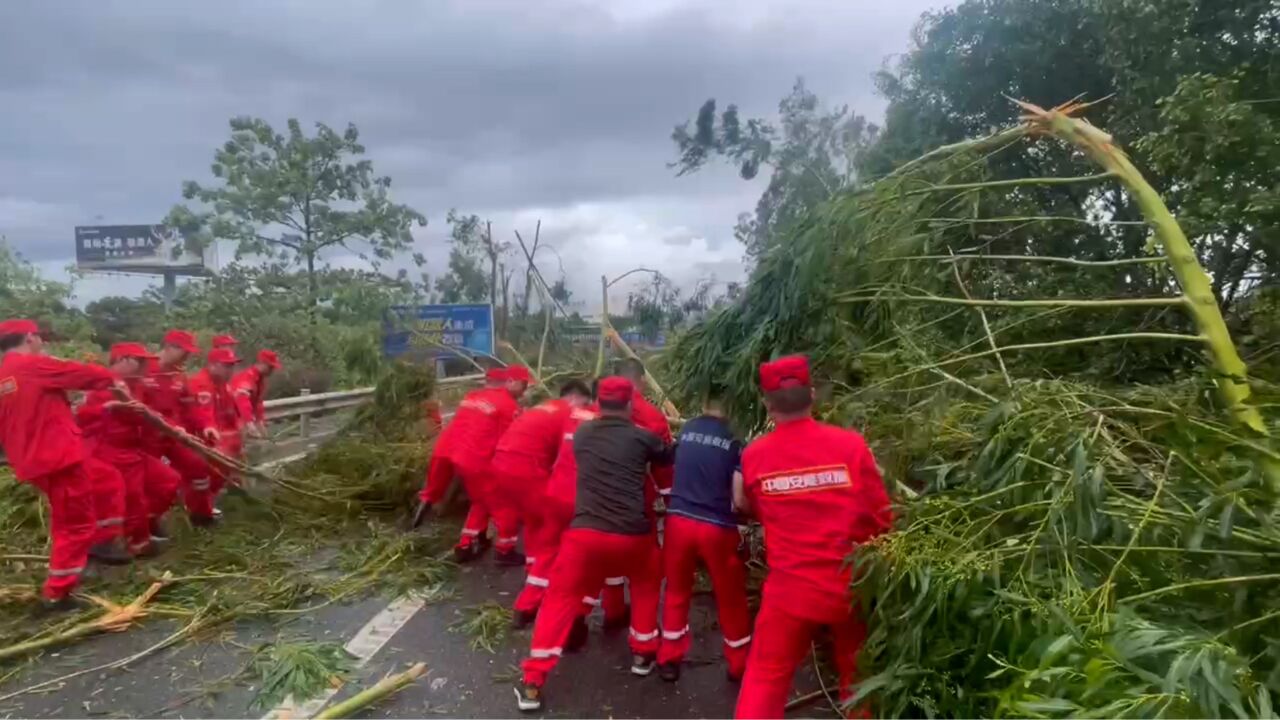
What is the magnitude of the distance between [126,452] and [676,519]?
15.3 feet

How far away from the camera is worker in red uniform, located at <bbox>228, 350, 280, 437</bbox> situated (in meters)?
8.68

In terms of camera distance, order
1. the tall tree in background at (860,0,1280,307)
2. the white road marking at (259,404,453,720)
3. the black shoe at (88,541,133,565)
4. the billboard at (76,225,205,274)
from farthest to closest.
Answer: the billboard at (76,225,205,274)
the tall tree in background at (860,0,1280,307)
the black shoe at (88,541,133,565)
the white road marking at (259,404,453,720)

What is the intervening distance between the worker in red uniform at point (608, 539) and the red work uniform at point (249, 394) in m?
5.24

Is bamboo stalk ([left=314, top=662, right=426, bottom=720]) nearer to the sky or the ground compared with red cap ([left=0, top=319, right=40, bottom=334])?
nearer to the ground

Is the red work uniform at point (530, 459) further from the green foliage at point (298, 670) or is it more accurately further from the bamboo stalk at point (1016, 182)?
the bamboo stalk at point (1016, 182)

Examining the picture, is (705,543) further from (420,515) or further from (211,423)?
(211,423)

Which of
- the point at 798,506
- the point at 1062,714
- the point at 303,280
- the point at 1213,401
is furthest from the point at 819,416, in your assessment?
the point at 303,280

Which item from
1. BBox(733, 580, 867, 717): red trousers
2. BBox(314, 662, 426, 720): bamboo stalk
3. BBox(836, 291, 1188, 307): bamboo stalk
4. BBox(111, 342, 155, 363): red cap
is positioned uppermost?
BBox(836, 291, 1188, 307): bamboo stalk

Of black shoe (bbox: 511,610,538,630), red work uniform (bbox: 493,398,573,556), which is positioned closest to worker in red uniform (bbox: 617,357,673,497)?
red work uniform (bbox: 493,398,573,556)

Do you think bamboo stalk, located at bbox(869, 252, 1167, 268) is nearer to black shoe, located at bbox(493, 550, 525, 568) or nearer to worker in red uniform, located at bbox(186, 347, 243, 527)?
black shoe, located at bbox(493, 550, 525, 568)

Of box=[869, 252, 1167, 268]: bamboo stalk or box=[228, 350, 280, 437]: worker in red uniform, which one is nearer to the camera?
box=[869, 252, 1167, 268]: bamboo stalk

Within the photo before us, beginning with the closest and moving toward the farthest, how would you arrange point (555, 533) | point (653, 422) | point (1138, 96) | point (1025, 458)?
point (1025, 458), point (555, 533), point (653, 422), point (1138, 96)

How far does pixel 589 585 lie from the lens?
4.56 meters

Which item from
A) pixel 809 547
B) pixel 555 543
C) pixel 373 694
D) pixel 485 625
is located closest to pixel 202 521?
pixel 485 625
